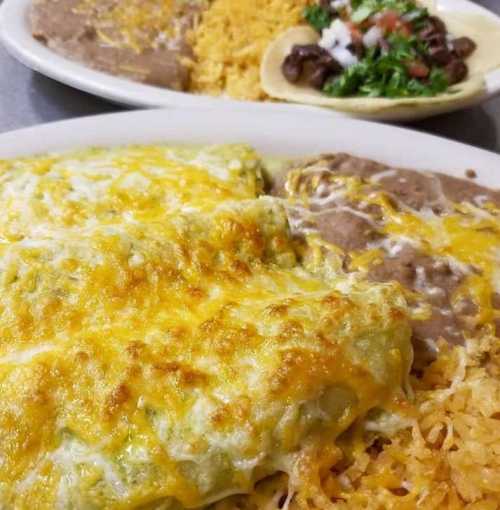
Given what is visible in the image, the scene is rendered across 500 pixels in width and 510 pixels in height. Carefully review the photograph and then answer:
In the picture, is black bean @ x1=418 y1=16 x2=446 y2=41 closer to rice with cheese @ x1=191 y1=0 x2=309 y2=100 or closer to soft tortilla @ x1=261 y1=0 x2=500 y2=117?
soft tortilla @ x1=261 y1=0 x2=500 y2=117

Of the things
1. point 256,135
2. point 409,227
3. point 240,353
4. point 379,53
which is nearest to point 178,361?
point 240,353

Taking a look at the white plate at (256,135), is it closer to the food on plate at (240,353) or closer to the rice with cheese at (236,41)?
the food on plate at (240,353)

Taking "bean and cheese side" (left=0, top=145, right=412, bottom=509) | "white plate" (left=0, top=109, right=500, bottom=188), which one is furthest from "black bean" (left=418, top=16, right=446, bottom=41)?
"bean and cheese side" (left=0, top=145, right=412, bottom=509)

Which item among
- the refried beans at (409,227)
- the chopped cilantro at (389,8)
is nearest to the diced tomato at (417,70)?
the chopped cilantro at (389,8)

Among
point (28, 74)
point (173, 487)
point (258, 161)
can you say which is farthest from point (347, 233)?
point (28, 74)

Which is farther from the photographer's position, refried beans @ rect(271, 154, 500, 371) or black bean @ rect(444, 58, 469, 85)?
black bean @ rect(444, 58, 469, 85)

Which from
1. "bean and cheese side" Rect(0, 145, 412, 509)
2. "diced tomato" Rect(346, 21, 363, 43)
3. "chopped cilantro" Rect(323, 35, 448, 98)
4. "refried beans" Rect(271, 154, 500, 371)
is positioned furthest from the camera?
"diced tomato" Rect(346, 21, 363, 43)

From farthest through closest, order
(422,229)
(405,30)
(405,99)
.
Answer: (405,30), (405,99), (422,229)

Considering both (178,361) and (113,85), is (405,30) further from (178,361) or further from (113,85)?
(178,361)
